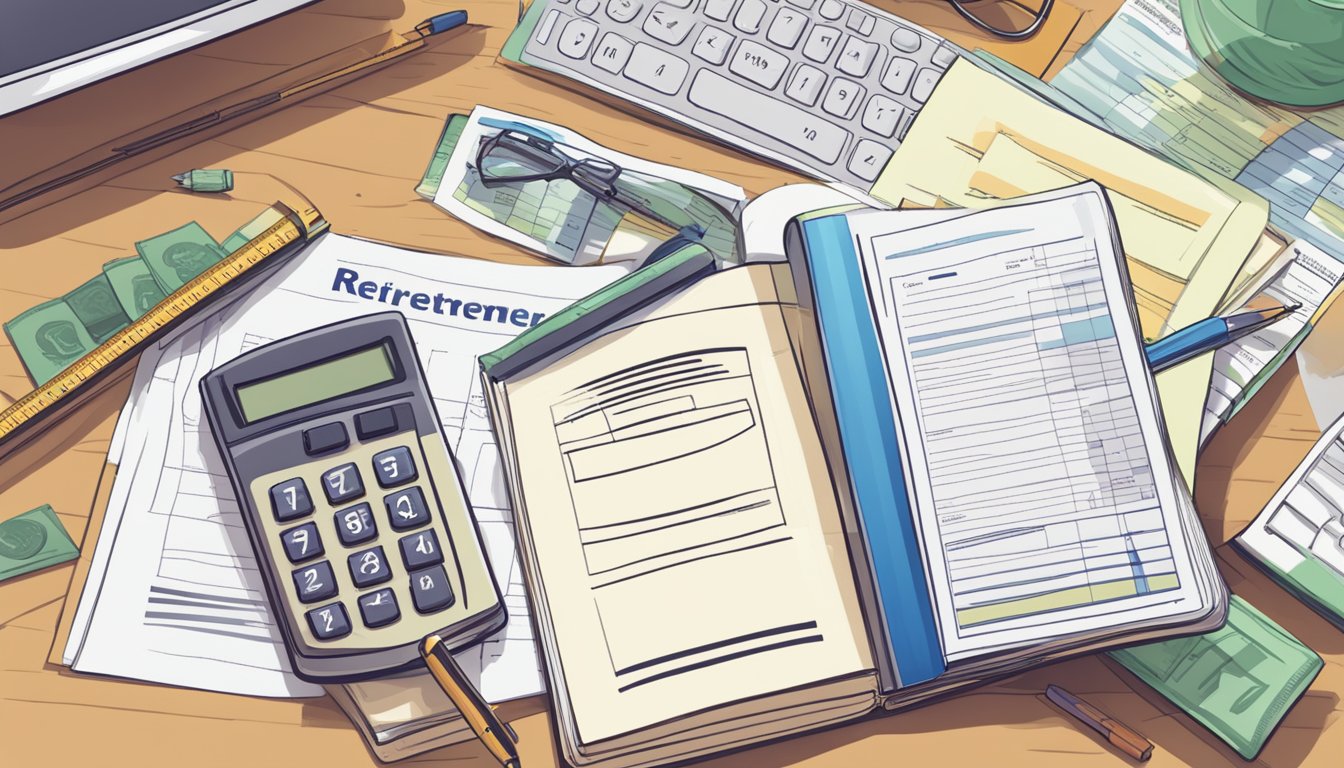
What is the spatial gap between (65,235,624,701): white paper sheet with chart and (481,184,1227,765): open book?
0.15ft

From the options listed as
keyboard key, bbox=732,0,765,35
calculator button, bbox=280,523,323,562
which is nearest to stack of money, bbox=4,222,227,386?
calculator button, bbox=280,523,323,562

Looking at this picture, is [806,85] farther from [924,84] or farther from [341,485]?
[341,485]

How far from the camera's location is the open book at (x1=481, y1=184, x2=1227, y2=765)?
540 mm

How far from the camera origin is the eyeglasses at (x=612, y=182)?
0.67 meters

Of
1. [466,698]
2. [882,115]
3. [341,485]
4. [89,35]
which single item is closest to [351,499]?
[341,485]

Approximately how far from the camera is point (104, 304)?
0.64 m

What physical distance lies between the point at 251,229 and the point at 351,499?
0.22 metres

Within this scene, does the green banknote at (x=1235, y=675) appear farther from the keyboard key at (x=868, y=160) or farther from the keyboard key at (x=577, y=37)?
the keyboard key at (x=577, y=37)

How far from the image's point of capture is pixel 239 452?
0.57m

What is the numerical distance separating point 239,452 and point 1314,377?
2.41 ft

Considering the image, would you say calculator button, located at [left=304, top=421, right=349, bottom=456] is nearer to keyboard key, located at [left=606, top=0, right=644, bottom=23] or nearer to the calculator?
the calculator

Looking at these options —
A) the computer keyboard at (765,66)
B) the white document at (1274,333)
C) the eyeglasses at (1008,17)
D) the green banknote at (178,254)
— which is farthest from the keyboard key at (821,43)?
the green banknote at (178,254)

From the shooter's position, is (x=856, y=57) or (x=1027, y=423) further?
(x=856, y=57)

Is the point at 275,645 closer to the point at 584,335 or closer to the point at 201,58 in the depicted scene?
the point at 584,335
